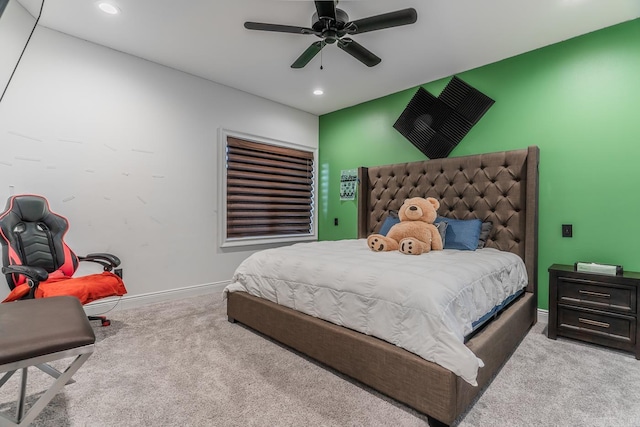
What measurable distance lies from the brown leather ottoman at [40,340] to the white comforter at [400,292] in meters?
1.19

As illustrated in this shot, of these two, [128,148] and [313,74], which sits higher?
[313,74]

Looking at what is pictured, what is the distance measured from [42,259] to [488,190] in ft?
13.4

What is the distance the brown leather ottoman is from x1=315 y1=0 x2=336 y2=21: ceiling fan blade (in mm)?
2188

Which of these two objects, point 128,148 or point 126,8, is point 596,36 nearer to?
point 126,8

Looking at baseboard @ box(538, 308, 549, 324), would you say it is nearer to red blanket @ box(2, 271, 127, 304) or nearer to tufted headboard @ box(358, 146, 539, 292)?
tufted headboard @ box(358, 146, 539, 292)

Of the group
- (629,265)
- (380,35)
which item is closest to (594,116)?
(629,265)

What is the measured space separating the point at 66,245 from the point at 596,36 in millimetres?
4941

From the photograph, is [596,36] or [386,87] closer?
[596,36]

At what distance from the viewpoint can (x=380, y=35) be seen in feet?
8.66

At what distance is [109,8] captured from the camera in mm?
2334

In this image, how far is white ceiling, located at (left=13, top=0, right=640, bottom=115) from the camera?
7.48ft

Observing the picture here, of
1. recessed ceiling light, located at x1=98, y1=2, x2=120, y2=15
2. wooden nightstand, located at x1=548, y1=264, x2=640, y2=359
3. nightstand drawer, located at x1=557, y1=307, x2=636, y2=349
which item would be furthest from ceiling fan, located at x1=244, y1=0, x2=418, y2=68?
nightstand drawer, located at x1=557, y1=307, x2=636, y2=349

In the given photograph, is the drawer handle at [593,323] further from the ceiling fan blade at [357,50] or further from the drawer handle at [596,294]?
the ceiling fan blade at [357,50]

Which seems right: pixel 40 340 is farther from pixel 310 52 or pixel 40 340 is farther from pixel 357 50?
pixel 357 50
